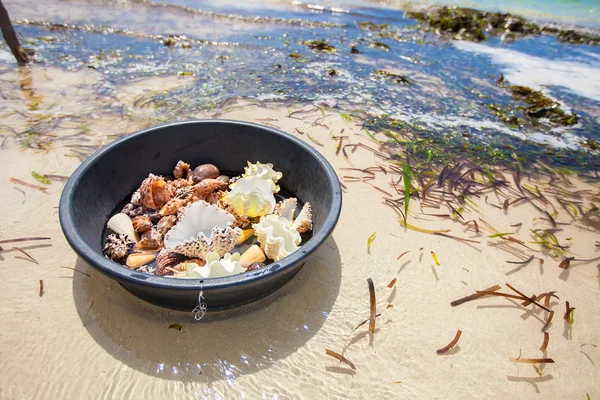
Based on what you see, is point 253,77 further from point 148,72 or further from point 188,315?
point 188,315

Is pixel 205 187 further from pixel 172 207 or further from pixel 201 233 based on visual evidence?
pixel 201 233

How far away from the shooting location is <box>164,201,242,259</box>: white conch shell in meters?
2.34

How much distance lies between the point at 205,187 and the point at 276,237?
31.9 inches

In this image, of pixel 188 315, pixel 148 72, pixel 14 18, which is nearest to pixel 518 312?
pixel 188 315

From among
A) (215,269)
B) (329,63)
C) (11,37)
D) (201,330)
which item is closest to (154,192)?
(215,269)

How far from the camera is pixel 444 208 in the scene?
3.45m

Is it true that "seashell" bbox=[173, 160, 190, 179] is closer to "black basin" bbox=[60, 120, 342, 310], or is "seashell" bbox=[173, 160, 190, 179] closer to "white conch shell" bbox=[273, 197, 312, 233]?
"black basin" bbox=[60, 120, 342, 310]

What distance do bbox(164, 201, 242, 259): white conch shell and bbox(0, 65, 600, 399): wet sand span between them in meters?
0.41

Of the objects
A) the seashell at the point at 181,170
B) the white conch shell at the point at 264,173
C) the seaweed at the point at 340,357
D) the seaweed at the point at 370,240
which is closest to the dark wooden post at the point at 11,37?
the seashell at the point at 181,170

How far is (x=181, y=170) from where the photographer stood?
3.05 m

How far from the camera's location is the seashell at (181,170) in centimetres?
304

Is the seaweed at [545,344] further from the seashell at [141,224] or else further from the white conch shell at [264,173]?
the seashell at [141,224]

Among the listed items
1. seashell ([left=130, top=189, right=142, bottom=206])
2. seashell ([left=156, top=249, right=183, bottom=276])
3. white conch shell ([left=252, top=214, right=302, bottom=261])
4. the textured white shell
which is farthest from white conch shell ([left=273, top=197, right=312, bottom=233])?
seashell ([left=130, top=189, right=142, bottom=206])

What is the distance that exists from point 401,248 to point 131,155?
7.48 feet
